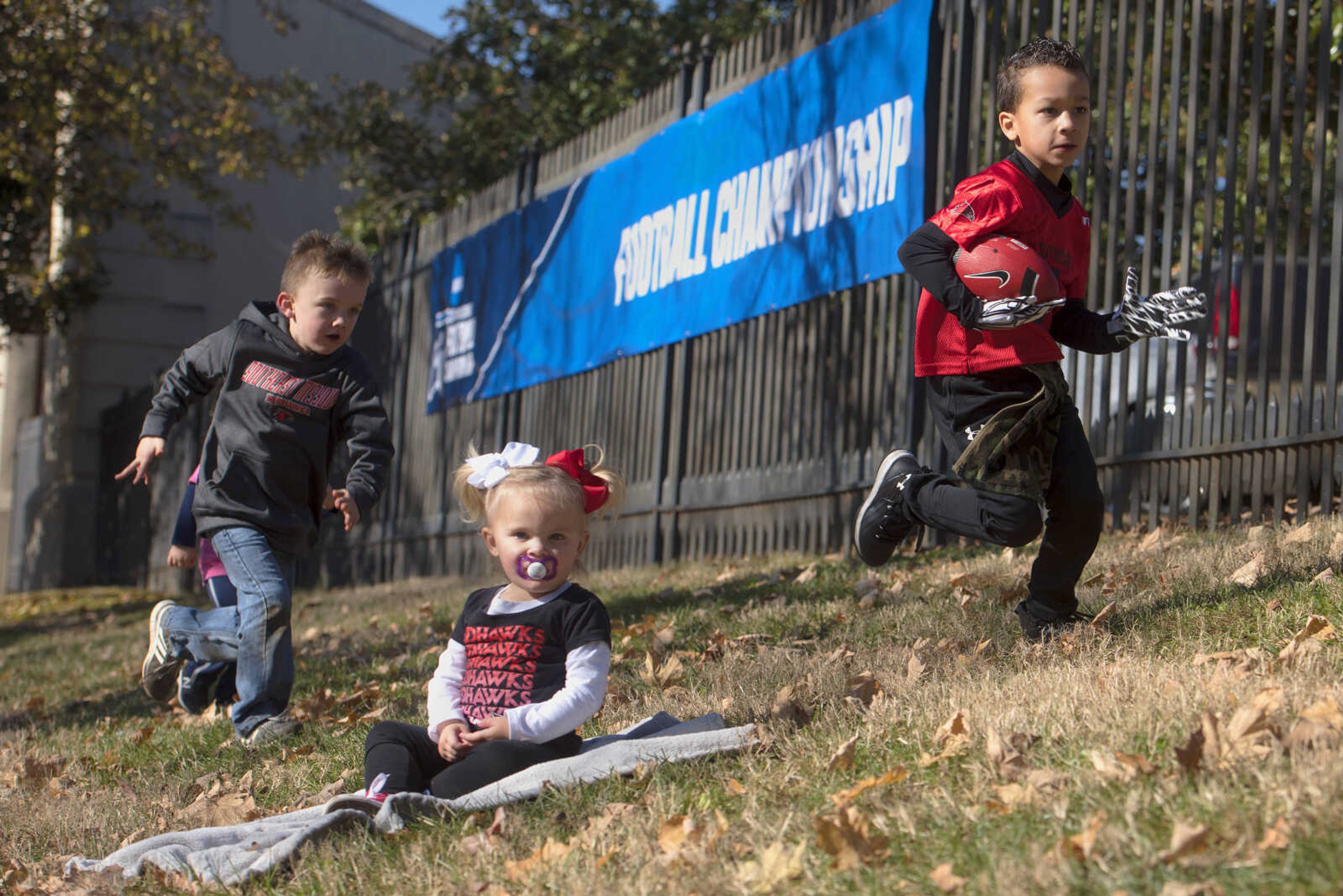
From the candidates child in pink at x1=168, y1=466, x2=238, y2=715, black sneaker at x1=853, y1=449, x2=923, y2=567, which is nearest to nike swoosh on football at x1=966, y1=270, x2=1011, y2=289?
black sneaker at x1=853, y1=449, x2=923, y2=567

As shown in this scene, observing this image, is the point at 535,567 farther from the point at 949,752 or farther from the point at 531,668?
the point at 949,752

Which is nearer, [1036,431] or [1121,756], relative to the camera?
[1121,756]

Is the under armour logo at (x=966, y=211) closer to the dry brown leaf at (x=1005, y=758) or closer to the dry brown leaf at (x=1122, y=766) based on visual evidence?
the dry brown leaf at (x=1005, y=758)

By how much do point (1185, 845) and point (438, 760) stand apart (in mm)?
1960

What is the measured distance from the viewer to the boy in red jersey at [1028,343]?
4.04 meters

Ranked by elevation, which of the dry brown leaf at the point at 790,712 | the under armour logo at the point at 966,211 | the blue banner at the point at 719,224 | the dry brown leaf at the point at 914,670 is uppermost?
the blue banner at the point at 719,224

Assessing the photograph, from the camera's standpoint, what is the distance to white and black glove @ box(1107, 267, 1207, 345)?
3766 millimetres

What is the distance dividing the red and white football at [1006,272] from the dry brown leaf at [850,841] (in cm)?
181

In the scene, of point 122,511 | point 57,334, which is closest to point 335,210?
point 57,334

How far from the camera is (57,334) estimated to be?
2008cm

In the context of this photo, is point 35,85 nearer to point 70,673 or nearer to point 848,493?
point 70,673

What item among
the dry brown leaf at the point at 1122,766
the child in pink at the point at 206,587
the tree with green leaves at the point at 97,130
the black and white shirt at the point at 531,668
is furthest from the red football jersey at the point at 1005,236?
the tree with green leaves at the point at 97,130

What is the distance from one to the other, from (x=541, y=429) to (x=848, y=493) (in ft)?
12.7

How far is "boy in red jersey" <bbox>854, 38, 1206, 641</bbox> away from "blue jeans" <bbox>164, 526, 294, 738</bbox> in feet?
7.63
